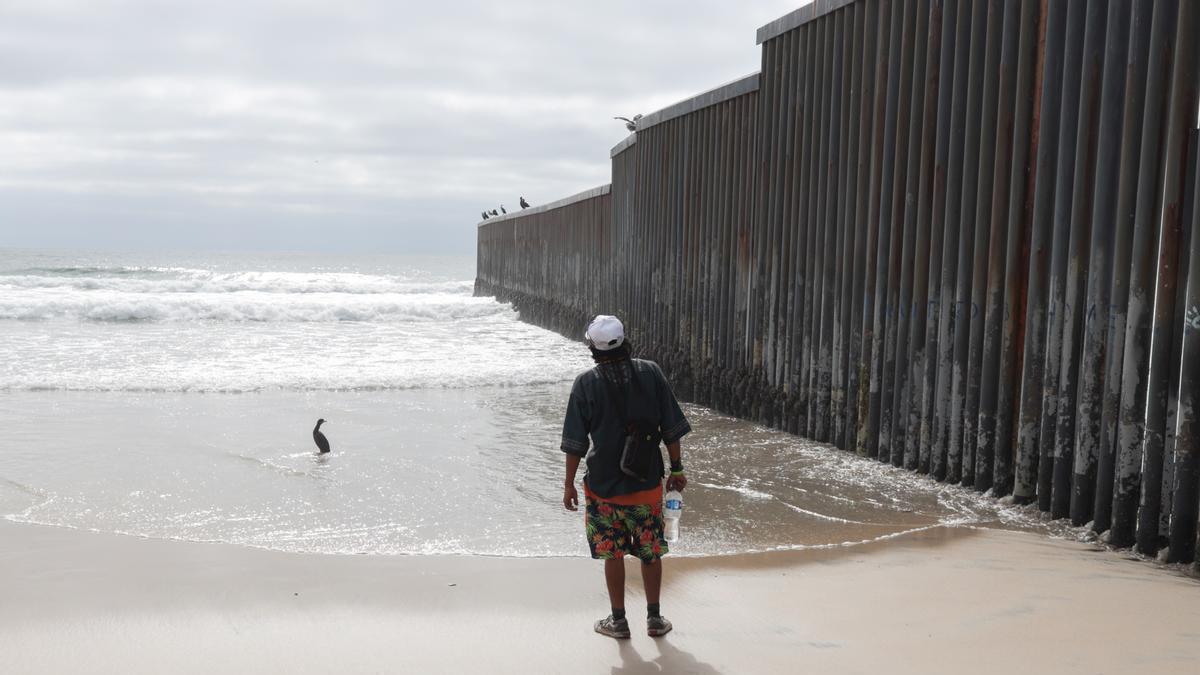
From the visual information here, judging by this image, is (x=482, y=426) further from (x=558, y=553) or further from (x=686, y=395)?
(x=558, y=553)

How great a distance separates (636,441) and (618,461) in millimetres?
124

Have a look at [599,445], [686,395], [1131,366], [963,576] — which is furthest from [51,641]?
[686,395]

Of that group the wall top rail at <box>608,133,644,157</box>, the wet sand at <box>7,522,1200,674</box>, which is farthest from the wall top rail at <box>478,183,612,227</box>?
the wet sand at <box>7,522,1200,674</box>

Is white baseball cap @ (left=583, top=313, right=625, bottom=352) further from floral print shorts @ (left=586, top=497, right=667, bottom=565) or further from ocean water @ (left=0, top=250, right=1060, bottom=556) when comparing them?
ocean water @ (left=0, top=250, right=1060, bottom=556)

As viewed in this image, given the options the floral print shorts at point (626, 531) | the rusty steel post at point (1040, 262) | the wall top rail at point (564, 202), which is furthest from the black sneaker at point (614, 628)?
the wall top rail at point (564, 202)

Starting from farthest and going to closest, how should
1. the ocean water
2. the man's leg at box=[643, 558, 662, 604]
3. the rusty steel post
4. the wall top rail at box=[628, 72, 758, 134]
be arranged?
1. the wall top rail at box=[628, 72, 758, 134]
2. the ocean water
3. the rusty steel post
4. the man's leg at box=[643, 558, 662, 604]

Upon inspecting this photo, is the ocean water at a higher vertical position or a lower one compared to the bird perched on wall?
lower

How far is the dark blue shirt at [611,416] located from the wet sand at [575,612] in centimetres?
74

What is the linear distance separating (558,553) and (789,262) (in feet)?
16.5

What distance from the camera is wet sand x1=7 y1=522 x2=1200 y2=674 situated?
450 centimetres

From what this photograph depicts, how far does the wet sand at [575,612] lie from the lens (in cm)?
450

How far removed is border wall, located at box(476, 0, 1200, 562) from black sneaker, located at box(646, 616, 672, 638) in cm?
294

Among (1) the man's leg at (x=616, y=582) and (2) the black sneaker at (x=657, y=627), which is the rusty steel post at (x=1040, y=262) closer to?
(2) the black sneaker at (x=657, y=627)

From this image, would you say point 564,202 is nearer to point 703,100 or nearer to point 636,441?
point 703,100
